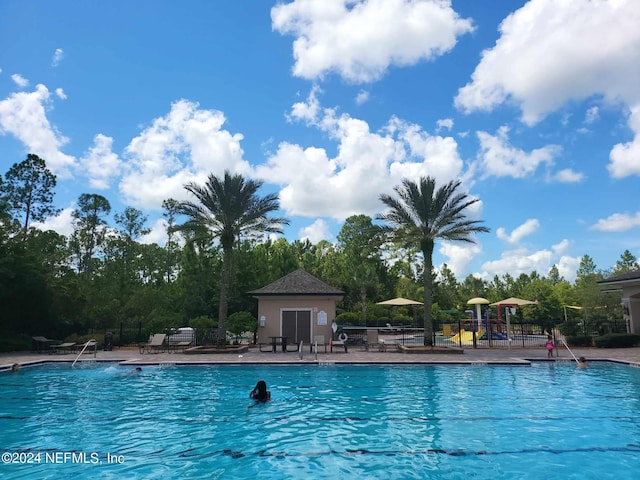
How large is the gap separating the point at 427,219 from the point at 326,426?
15.9 m

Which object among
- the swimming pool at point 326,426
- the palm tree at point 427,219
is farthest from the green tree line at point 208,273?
the swimming pool at point 326,426

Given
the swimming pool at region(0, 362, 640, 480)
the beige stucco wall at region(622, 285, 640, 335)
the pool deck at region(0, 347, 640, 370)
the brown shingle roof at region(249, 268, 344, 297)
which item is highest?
the brown shingle roof at region(249, 268, 344, 297)

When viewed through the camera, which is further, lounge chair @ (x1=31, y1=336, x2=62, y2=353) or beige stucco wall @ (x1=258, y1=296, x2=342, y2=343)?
beige stucco wall @ (x1=258, y1=296, x2=342, y2=343)

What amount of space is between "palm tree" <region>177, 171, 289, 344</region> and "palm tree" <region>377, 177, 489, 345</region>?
22.9ft

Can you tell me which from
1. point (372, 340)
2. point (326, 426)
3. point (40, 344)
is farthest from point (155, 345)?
point (326, 426)

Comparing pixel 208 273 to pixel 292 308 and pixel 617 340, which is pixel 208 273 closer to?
pixel 292 308

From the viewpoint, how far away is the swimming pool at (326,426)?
680cm

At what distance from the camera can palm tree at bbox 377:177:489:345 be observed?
22812 millimetres

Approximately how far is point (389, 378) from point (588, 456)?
26.2ft

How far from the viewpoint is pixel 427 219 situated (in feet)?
75.9

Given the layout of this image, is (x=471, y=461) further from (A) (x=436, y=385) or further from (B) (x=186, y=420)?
(A) (x=436, y=385)

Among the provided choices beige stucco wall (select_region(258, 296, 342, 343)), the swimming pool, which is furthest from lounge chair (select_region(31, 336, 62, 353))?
beige stucco wall (select_region(258, 296, 342, 343))

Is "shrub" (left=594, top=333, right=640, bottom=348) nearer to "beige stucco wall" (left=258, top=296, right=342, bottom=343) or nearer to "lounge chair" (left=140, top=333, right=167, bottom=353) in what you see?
"beige stucco wall" (left=258, top=296, right=342, bottom=343)

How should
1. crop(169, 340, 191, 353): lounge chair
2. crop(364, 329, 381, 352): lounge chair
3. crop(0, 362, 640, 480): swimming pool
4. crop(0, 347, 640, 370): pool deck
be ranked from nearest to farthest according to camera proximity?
1. crop(0, 362, 640, 480): swimming pool
2. crop(0, 347, 640, 370): pool deck
3. crop(169, 340, 191, 353): lounge chair
4. crop(364, 329, 381, 352): lounge chair
